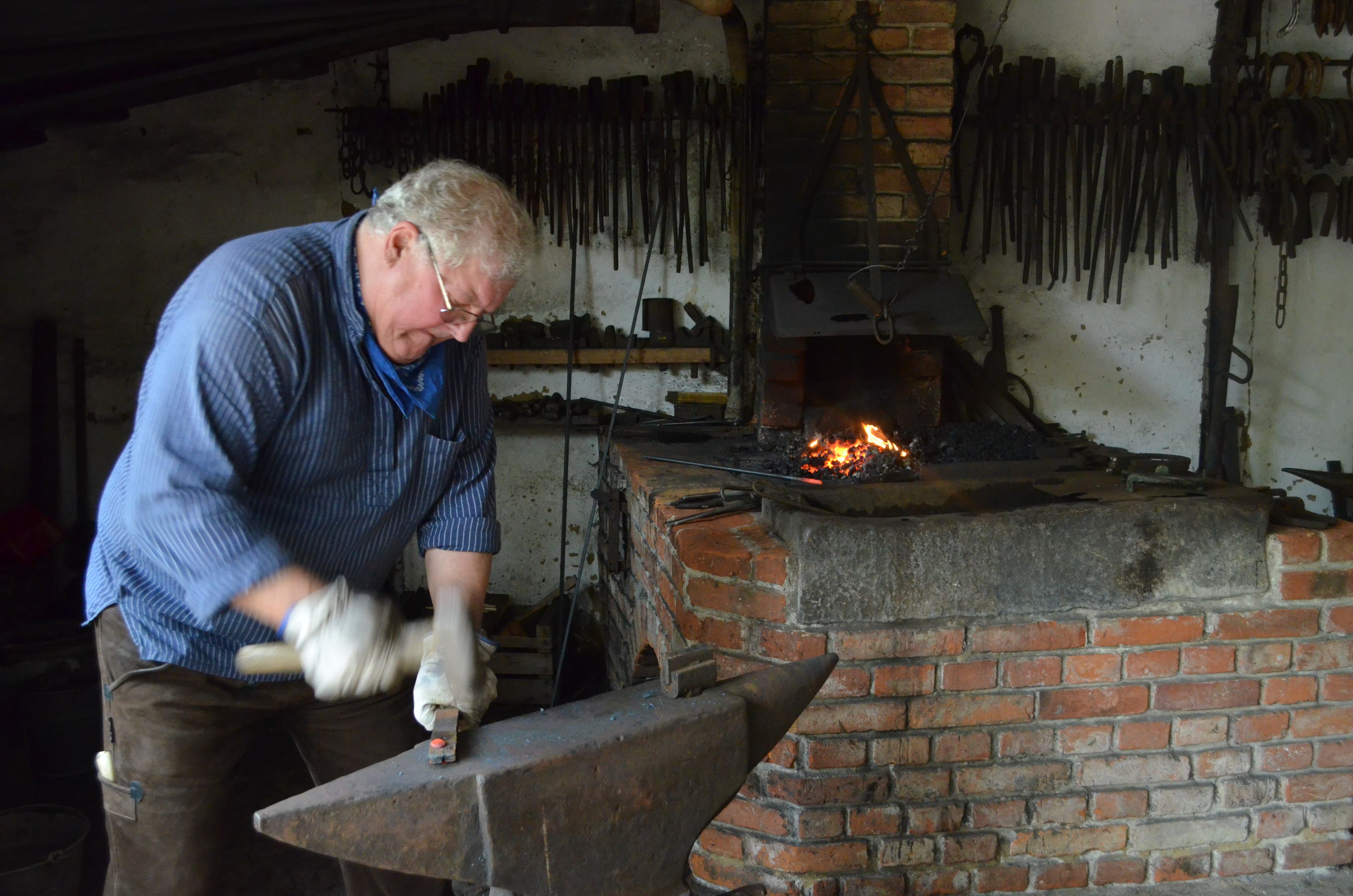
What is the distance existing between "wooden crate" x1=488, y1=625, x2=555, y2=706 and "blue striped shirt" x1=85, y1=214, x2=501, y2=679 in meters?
1.89

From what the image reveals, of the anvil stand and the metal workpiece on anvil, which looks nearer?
the metal workpiece on anvil

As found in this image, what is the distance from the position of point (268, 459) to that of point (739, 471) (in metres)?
1.57

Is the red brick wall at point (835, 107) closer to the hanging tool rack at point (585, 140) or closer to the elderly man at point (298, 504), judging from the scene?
the hanging tool rack at point (585, 140)

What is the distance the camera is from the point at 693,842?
161 cm

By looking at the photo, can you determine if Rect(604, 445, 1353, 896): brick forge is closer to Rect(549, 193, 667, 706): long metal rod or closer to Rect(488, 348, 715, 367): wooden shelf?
Rect(549, 193, 667, 706): long metal rod

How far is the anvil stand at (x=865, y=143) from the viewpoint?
3.35 metres

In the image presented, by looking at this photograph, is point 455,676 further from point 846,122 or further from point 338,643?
point 846,122

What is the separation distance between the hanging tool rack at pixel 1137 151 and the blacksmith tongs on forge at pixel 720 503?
200cm

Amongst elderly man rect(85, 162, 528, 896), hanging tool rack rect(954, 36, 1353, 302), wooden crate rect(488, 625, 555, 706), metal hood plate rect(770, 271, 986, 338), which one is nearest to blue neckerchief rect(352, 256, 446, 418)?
elderly man rect(85, 162, 528, 896)

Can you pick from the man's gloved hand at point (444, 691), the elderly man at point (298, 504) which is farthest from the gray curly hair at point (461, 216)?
the man's gloved hand at point (444, 691)

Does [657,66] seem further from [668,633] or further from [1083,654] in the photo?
[1083,654]

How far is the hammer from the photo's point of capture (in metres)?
1.46

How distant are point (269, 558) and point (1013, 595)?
1.72 metres

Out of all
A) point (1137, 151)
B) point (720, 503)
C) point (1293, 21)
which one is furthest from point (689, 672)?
point (1293, 21)
